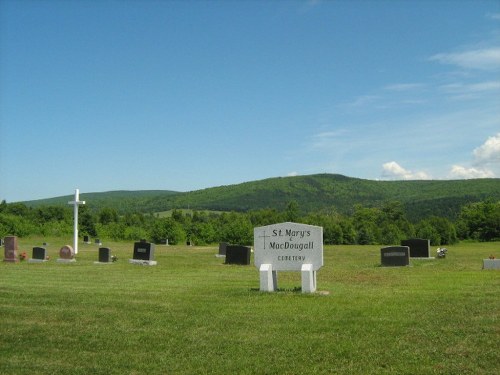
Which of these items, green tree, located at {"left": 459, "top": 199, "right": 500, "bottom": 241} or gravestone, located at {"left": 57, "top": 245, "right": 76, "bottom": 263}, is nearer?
gravestone, located at {"left": 57, "top": 245, "right": 76, "bottom": 263}

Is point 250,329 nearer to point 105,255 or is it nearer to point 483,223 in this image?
point 105,255

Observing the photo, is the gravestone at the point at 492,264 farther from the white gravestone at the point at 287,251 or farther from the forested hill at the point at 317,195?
the forested hill at the point at 317,195

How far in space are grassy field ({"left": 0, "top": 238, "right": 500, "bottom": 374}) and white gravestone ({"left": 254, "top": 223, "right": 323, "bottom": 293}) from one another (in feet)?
1.87

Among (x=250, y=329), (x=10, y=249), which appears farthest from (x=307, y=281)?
(x=10, y=249)

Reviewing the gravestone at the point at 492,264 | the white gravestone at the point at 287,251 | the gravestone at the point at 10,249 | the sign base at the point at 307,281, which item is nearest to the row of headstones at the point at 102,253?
the gravestone at the point at 10,249

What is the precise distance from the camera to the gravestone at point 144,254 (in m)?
27.3

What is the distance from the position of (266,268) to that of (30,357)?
7423mm

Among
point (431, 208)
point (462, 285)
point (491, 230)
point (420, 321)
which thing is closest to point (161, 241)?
point (491, 230)

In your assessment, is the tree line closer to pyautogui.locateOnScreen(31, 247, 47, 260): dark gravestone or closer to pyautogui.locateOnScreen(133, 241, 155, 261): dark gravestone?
pyautogui.locateOnScreen(31, 247, 47, 260): dark gravestone

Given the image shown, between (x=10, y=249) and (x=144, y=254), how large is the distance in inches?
255

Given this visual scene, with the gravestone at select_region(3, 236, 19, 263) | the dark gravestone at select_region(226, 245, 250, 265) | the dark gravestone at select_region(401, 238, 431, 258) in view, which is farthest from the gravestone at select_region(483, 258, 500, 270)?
the gravestone at select_region(3, 236, 19, 263)

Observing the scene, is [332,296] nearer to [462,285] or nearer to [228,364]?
[462,285]

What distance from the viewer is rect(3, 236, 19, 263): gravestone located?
27.2 m

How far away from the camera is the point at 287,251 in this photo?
14.6 m
